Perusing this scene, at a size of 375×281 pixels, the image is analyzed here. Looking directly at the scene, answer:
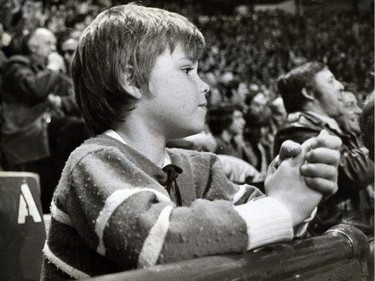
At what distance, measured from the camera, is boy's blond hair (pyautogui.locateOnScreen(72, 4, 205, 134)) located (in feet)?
1.47

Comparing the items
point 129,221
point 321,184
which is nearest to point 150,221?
point 129,221

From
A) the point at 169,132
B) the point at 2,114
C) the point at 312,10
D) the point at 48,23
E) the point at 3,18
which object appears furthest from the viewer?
the point at 48,23

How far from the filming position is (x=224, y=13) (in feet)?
3.69

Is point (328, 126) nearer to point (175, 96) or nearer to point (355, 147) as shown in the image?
point (355, 147)

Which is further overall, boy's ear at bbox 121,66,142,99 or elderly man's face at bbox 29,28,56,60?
elderly man's face at bbox 29,28,56,60

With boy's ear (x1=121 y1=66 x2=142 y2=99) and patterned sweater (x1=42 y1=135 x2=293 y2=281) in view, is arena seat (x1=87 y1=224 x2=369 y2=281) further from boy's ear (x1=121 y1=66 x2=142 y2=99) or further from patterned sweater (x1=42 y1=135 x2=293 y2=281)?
boy's ear (x1=121 y1=66 x2=142 y2=99)

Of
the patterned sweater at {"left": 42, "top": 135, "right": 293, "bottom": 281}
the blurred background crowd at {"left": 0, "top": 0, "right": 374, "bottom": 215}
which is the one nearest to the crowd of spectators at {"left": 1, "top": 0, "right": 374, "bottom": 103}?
the blurred background crowd at {"left": 0, "top": 0, "right": 374, "bottom": 215}

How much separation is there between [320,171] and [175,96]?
14 cm

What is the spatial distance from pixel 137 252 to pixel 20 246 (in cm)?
40

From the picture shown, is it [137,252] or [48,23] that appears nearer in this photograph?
[137,252]

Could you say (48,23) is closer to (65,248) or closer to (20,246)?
(20,246)

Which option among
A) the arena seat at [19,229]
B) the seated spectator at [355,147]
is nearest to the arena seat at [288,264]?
the seated spectator at [355,147]

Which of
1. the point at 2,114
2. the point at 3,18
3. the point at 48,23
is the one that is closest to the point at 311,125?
the point at 2,114

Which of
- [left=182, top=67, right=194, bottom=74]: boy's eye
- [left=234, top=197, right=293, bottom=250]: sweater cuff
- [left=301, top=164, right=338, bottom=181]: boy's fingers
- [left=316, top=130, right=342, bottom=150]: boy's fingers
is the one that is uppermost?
[left=182, top=67, right=194, bottom=74]: boy's eye
